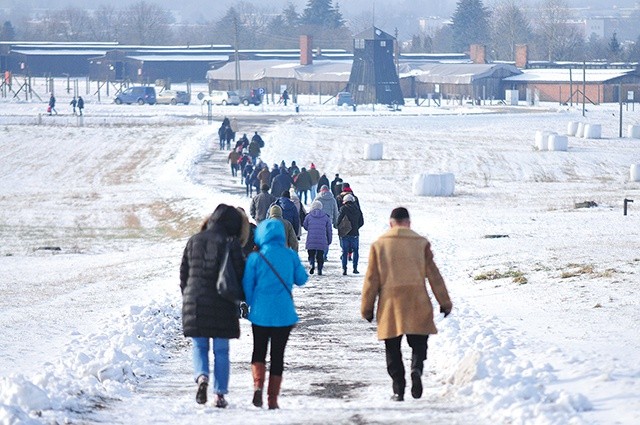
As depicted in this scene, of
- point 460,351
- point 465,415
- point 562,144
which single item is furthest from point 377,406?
point 562,144

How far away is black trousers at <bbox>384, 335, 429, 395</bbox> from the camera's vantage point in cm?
968

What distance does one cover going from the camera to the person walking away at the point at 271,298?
9.44m

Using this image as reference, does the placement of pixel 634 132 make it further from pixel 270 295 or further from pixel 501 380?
pixel 270 295

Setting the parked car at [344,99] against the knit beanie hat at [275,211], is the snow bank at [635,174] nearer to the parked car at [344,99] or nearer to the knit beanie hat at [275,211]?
the knit beanie hat at [275,211]

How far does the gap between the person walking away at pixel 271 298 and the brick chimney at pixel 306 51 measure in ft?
354

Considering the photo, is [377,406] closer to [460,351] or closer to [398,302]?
[398,302]

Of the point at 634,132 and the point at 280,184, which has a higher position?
the point at 280,184

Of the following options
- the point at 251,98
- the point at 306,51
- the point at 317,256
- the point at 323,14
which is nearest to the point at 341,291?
the point at 317,256

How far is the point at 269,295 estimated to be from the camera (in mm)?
9438

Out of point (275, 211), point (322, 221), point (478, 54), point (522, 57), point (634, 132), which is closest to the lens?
point (275, 211)

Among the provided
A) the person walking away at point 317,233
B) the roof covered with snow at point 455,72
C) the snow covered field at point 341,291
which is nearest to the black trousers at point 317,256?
the person walking away at point 317,233

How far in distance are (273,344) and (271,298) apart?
0.37m

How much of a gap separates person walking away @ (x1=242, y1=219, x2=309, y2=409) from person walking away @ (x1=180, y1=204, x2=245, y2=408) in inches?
5.4

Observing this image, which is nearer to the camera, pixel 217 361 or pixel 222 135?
pixel 217 361
